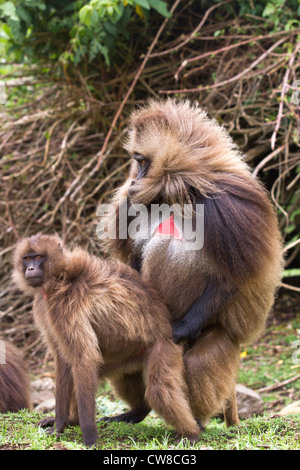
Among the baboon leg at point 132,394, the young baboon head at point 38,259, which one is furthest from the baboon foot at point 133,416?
the young baboon head at point 38,259

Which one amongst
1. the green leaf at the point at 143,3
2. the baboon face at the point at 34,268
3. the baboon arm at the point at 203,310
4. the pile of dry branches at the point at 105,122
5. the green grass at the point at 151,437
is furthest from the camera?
the pile of dry branches at the point at 105,122

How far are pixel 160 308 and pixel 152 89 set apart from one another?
14.3ft

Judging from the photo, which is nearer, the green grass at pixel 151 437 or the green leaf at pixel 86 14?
the green grass at pixel 151 437

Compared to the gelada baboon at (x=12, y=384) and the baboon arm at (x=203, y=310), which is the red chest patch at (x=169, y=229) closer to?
the baboon arm at (x=203, y=310)

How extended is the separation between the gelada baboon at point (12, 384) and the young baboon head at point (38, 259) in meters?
1.18

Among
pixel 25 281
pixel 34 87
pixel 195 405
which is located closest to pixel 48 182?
pixel 34 87

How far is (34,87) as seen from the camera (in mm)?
7770

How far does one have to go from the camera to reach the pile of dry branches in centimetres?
648

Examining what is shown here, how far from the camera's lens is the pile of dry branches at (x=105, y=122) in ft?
21.3

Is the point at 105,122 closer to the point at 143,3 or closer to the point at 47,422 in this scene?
the point at 143,3

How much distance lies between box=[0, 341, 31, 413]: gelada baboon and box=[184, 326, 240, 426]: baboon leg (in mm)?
1482

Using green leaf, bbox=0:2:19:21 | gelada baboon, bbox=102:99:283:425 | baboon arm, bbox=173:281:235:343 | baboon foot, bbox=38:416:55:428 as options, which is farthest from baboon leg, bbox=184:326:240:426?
green leaf, bbox=0:2:19:21

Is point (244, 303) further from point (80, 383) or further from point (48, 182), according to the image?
point (48, 182)

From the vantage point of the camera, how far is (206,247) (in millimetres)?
3365
